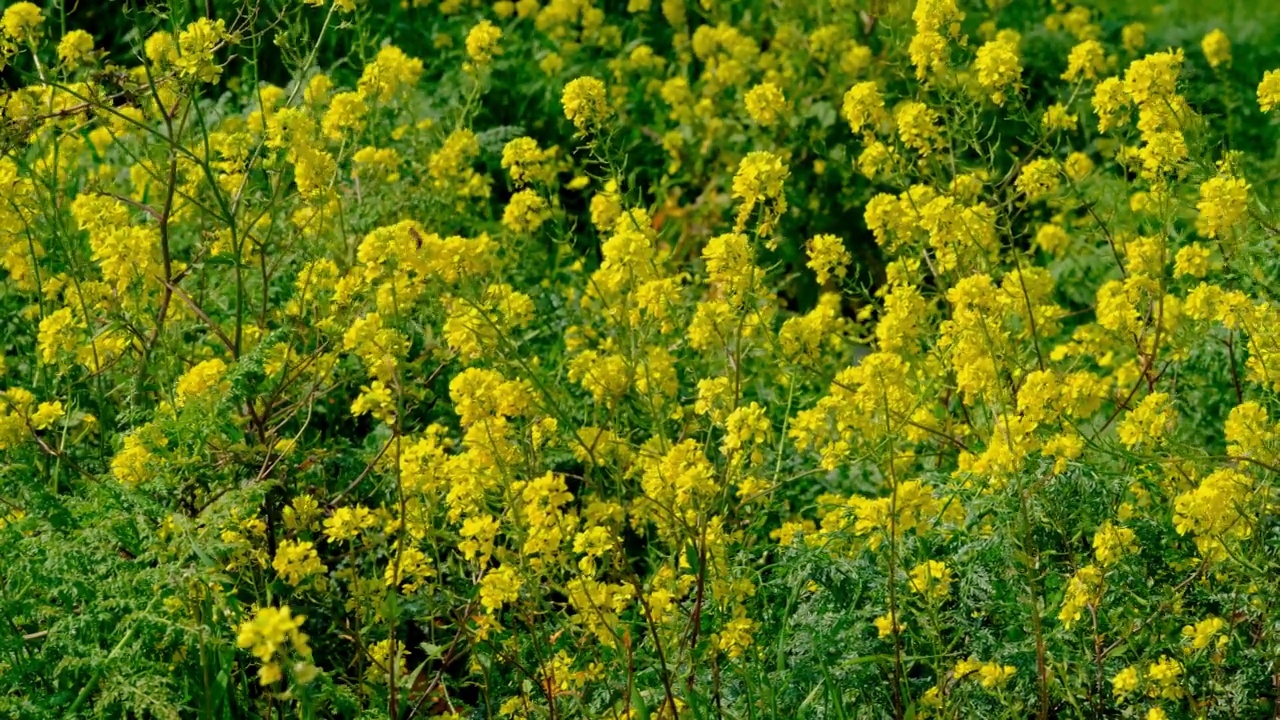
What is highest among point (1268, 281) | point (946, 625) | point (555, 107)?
point (1268, 281)

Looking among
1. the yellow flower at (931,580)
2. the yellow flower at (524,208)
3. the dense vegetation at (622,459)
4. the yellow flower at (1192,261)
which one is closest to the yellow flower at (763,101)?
the dense vegetation at (622,459)

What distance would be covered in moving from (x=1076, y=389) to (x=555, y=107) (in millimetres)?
3184

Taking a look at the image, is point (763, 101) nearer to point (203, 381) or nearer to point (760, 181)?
point (760, 181)

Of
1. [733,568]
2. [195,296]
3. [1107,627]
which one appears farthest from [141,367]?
[1107,627]

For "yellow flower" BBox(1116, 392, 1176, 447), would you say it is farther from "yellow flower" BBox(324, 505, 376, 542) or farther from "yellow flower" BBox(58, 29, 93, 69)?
"yellow flower" BBox(58, 29, 93, 69)

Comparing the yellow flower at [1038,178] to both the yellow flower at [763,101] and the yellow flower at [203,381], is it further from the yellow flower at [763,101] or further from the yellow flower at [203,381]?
the yellow flower at [203,381]

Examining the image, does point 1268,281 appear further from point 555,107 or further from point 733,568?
point 555,107

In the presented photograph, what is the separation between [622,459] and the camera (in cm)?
334

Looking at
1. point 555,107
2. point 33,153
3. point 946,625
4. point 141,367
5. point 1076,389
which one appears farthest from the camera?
point 555,107

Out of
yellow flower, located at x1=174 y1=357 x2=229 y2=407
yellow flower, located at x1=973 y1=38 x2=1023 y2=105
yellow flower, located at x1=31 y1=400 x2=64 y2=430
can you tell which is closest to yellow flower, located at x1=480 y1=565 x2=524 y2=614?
yellow flower, located at x1=174 y1=357 x2=229 y2=407

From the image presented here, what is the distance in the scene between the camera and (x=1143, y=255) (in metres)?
3.56

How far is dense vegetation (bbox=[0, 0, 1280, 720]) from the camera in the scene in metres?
2.91

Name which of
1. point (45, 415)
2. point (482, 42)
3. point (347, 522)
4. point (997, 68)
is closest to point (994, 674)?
point (347, 522)

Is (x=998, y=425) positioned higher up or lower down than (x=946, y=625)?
higher up
